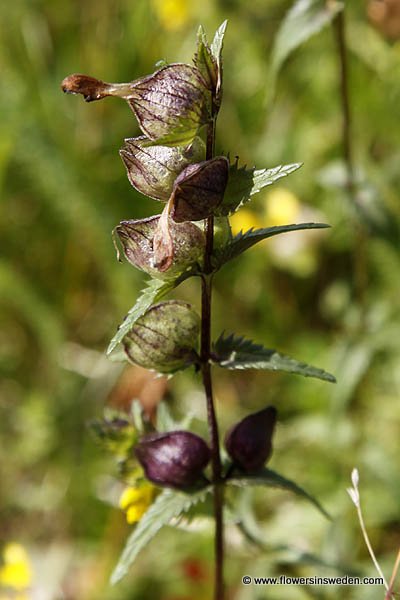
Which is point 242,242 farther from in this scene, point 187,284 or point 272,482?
point 187,284

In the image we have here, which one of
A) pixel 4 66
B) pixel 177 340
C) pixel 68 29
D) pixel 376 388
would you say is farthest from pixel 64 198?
pixel 177 340

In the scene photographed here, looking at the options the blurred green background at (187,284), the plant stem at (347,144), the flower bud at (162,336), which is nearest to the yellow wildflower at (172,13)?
the blurred green background at (187,284)

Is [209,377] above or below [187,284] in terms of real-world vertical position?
below

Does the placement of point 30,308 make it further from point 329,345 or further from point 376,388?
point 376,388

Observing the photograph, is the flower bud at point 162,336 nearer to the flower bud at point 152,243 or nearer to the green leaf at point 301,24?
the flower bud at point 152,243

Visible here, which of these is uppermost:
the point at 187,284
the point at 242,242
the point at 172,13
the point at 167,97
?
the point at 172,13

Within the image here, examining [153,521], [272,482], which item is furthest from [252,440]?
[153,521]
